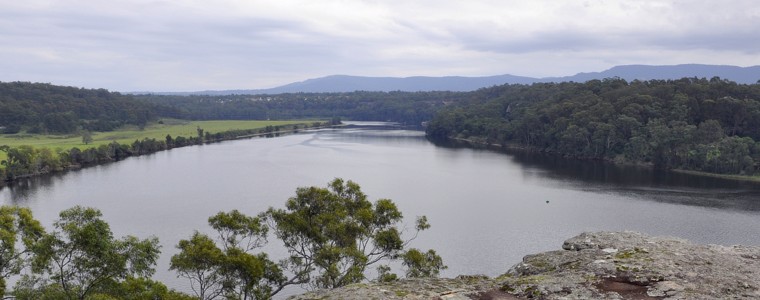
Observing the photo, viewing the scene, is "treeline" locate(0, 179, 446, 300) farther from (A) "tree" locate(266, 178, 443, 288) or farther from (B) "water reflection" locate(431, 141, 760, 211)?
(B) "water reflection" locate(431, 141, 760, 211)

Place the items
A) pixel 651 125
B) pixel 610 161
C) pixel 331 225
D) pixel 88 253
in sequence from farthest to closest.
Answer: pixel 610 161, pixel 651 125, pixel 331 225, pixel 88 253

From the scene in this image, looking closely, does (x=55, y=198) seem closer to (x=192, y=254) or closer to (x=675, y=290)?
(x=192, y=254)

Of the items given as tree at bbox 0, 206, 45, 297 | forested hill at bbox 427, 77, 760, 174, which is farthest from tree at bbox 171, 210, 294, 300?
forested hill at bbox 427, 77, 760, 174

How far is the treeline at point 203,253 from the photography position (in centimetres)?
1725

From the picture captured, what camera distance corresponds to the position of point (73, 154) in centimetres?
8888

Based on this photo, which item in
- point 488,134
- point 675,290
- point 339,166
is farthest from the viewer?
point 488,134

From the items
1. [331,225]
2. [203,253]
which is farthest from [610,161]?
[203,253]

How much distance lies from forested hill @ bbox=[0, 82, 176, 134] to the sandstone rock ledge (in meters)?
131

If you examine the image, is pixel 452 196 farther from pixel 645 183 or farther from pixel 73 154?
pixel 73 154

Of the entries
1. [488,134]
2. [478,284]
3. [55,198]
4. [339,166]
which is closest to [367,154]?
[339,166]

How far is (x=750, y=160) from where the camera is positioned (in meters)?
76.9

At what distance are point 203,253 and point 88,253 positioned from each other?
361 centimetres

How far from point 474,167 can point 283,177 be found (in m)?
30.0

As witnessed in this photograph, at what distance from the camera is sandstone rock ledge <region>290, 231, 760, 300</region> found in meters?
11.8
